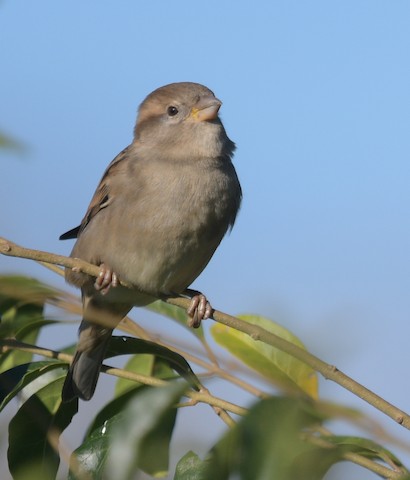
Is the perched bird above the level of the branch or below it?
above

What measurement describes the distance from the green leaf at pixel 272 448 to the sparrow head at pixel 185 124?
115 inches

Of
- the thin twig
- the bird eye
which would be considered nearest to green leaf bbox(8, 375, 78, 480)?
the thin twig

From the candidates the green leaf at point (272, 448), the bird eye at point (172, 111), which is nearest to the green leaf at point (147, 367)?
the green leaf at point (272, 448)

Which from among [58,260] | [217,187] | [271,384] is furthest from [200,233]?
[271,384]

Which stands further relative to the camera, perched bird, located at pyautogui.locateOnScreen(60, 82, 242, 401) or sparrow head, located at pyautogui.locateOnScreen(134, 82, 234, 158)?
sparrow head, located at pyautogui.locateOnScreen(134, 82, 234, 158)

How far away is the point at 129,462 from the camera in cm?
115

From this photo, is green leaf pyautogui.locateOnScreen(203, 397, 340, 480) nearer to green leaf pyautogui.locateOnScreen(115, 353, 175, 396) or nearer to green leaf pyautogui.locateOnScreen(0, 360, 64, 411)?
green leaf pyautogui.locateOnScreen(0, 360, 64, 411)

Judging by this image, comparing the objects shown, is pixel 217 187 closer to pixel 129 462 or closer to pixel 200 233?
pixel 200 233

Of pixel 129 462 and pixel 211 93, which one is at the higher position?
pixel 211 93

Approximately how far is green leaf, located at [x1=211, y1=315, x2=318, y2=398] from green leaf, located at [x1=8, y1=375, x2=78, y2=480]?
0.48m

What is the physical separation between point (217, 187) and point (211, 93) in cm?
58

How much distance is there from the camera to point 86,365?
3182mm

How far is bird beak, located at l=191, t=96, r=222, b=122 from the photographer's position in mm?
3996

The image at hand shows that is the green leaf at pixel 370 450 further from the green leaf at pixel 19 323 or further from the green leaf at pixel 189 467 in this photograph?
the green leaf at pixel 19 323
